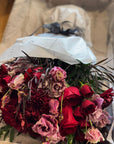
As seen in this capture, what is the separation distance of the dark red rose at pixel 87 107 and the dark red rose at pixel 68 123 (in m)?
0.03

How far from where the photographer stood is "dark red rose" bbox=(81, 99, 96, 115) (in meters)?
0.38

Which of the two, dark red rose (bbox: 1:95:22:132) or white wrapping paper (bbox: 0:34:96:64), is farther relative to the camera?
white wrapping paper (bbox: 0:34:96:64)

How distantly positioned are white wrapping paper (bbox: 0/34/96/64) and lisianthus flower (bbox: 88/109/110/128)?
0.57ft

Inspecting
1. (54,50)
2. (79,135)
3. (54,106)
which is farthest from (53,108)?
(54,50)

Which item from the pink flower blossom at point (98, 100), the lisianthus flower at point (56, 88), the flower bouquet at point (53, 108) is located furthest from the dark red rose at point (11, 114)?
the pink flower blossom at point (98, 100)

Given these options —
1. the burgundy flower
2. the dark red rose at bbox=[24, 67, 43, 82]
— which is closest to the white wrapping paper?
the dark red rose at bbox=[24, 67, 43, 82]

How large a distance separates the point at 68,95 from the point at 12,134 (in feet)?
0.67

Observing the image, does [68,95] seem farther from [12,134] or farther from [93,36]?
[93,36]

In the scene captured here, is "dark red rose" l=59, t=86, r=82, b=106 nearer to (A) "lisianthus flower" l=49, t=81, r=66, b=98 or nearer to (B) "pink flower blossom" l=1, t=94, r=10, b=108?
(A) "lisianthus flower" l=49, t=81, r=66, b=98

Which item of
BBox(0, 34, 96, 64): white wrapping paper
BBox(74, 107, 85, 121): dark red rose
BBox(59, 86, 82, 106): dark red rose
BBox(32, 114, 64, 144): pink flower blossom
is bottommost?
BBox(32, 114, 64, 144): pink flower blossom

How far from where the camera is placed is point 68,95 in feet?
1.31

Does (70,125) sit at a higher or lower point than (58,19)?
lower

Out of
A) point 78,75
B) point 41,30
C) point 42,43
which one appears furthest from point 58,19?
point 78,75

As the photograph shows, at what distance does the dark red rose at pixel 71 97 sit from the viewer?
1.32 feet
